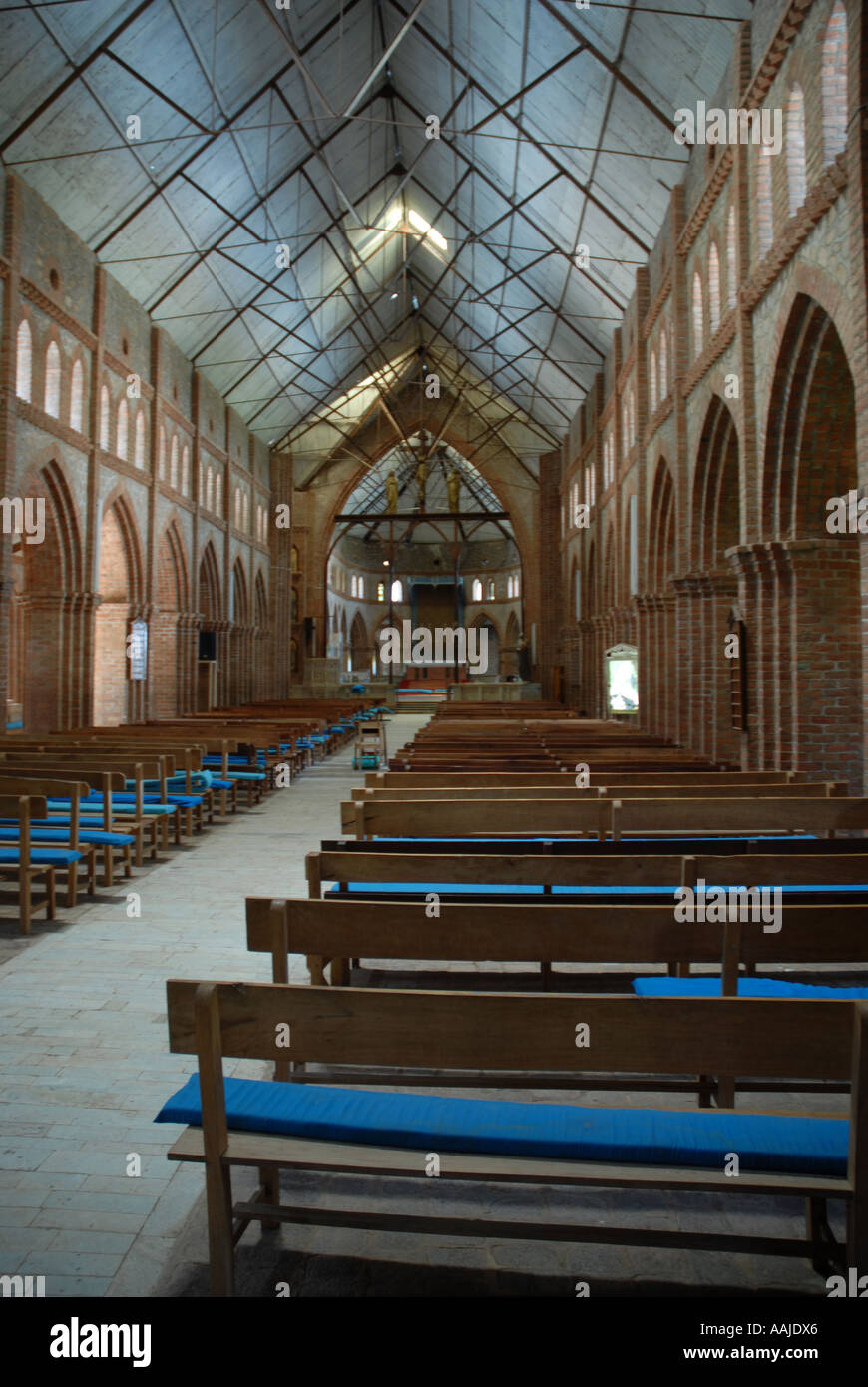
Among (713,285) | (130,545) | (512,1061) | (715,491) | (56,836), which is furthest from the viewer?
(130,545)

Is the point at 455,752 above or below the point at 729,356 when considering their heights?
below

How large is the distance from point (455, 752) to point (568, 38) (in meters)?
11.3

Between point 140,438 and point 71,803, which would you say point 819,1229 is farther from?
point 140,438

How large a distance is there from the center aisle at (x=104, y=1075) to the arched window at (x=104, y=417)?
12.9 m

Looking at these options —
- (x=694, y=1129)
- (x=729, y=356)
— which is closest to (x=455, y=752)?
(x=729, y=356)

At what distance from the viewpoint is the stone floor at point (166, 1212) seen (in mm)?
2588

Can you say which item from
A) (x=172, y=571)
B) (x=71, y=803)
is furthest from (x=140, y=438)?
(x=71, y=803)

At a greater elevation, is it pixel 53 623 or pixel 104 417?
pixel 104 417

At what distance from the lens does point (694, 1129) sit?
239 cm

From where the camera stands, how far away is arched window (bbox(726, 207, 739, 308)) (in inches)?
462

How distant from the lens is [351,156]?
21.7m

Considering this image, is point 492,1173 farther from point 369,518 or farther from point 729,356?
point 369,518

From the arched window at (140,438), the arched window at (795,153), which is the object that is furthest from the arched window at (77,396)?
the arched window at (795,153)

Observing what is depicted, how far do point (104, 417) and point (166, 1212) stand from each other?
1844 centimetres
